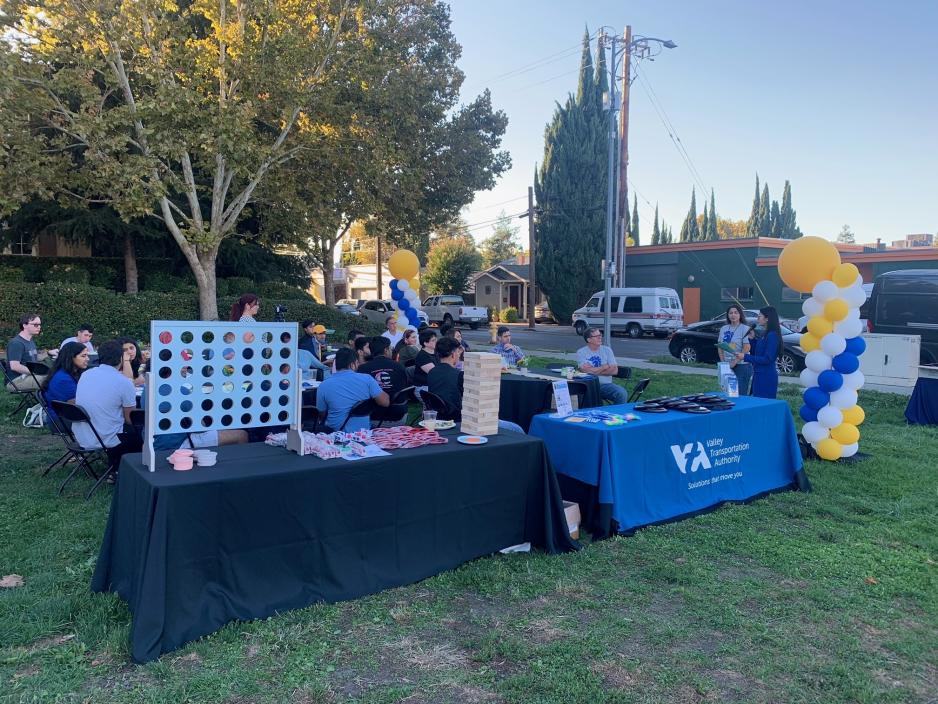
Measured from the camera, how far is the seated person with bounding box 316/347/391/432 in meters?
5.46

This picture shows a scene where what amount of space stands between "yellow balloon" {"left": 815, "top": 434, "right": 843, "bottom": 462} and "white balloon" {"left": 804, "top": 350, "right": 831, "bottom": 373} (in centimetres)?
73

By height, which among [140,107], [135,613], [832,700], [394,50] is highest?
[394,50]

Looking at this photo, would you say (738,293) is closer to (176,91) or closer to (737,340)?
(737,340)

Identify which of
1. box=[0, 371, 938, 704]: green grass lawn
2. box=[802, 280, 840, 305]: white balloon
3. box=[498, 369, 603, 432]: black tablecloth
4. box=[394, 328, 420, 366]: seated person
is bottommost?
box=[0, 371, 938, 704]: green grass lawn

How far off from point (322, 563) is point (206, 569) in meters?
0.60

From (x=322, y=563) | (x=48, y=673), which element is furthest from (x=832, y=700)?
(x=48, y=673)

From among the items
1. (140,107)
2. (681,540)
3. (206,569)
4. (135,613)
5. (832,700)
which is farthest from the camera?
(140,107)

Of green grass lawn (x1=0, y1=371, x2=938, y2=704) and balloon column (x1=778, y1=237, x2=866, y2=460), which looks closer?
green grass lawn (x1=0, y1=371, x2=938, y2=704)

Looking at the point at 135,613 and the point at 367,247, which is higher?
the point at 367,247

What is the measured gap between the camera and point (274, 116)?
1534 centimetres

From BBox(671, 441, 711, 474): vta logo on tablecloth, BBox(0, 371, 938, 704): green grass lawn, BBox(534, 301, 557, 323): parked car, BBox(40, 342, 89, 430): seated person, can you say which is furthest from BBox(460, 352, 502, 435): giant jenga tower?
BBox(534, 301, 557, 323): parked car

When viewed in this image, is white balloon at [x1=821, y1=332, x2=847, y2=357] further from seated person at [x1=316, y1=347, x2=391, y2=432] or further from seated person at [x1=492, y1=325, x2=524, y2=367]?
seated person at [x1=316, y1=347, x2=391, y2=432]

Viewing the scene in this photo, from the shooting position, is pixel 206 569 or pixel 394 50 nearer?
pixel 206 569

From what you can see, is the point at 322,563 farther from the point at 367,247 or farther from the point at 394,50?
the point at 367,247
